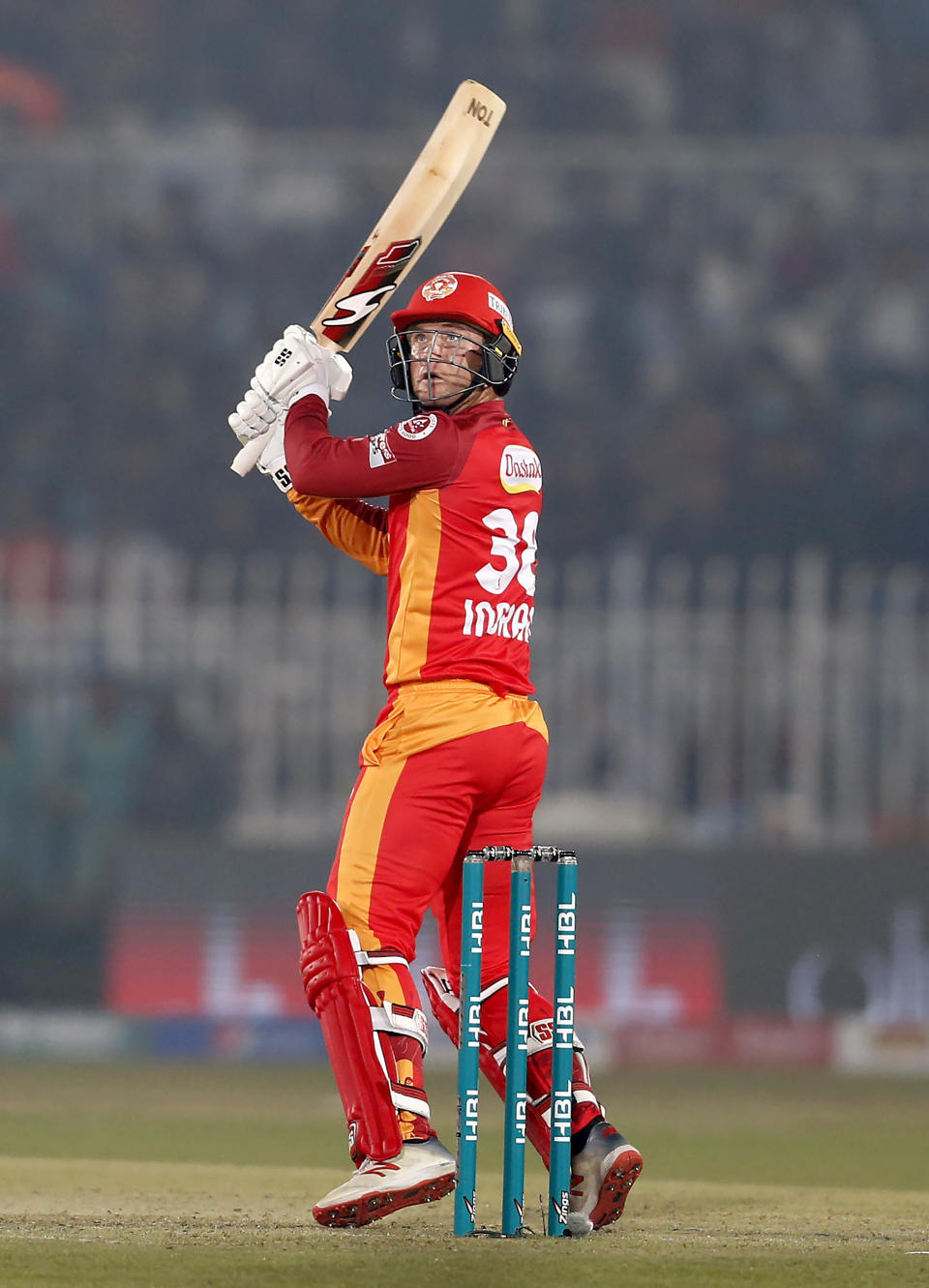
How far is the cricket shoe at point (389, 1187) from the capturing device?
343cm

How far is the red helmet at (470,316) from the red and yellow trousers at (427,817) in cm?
61

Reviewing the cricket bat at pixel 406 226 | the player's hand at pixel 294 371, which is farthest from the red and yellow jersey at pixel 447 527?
the cricket bat at pixel 406 226

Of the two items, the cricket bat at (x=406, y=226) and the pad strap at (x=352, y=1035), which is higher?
the cricket bat at (x=406, y=226)

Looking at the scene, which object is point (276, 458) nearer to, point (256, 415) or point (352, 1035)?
point (256, 415)

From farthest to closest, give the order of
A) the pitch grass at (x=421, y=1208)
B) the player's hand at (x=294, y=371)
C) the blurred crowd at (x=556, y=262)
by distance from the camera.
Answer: the blurred crowd at (x=556, y=262), the player's hand at (x=294, y=371), the pitch grass at (x=421, y=1208)

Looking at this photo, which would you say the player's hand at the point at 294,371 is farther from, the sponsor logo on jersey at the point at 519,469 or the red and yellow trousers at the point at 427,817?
the red and yellow trousers at the point at 427,817

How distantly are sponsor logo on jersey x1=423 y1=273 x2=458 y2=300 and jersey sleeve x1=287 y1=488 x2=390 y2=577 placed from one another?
0.44 meters

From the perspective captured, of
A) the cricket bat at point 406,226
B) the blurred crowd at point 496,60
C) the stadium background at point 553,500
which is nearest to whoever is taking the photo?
the cricket bat at point 406,226

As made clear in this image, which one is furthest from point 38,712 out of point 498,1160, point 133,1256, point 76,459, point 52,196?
point 133,1256

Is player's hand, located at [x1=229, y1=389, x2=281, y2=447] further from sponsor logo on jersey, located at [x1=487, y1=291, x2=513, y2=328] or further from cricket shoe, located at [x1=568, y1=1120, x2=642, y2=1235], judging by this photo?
cricket shoe, located at [x1=568, y1=1120, x2=642, y2=1235]

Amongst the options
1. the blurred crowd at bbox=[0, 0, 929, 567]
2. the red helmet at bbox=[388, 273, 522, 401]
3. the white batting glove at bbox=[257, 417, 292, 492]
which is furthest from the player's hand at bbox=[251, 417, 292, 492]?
the blurred crowd at bbox=[0, 0, 929, 567]

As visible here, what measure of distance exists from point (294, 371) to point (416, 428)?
0.37m

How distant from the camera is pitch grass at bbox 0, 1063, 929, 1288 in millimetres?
3148

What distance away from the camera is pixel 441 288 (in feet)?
12.7
